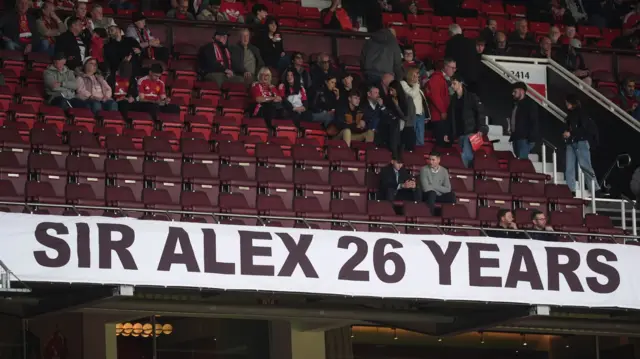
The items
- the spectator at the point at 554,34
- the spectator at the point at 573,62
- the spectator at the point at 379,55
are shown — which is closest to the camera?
the spectator at the point at 379,55

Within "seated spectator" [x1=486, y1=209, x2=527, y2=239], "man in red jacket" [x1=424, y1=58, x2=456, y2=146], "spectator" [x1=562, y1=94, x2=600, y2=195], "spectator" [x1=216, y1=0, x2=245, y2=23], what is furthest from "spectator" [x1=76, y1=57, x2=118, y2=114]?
"spectator" [x1=562, y1=94, x2=600, y2=195]

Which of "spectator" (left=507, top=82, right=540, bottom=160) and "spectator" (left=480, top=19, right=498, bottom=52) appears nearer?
"spectator" (left=507, top=82, right=540, bottom=160)

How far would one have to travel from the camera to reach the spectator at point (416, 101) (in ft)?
63.5

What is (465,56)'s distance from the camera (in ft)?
68.4

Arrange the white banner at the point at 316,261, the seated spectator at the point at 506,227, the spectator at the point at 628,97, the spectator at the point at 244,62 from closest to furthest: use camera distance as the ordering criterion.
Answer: the white banner at the point at 316,261, the seated spectator at the point at 506,227, the spectator at the point at 244,62, the spectator at the point at 628,97

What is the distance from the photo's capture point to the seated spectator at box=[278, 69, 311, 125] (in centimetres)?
1939

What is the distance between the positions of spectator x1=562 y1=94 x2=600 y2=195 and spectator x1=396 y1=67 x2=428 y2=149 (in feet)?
6.28

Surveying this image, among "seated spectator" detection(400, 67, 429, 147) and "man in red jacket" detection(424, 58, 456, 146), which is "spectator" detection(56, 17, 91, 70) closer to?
"seated spectator" detection(400, 67, 429, 147)

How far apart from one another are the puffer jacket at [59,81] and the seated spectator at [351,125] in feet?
11.3

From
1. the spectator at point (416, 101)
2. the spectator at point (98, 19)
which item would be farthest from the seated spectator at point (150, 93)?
the spectator at point (416, 101)

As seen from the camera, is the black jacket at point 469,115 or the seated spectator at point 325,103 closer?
the black jacket at point 469,115

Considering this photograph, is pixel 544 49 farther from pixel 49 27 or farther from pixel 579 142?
pixel 49 27

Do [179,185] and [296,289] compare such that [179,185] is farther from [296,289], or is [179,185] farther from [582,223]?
[582,223]

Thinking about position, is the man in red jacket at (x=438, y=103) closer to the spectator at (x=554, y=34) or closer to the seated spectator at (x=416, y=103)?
the seated spectator at (x=416, y=103)
